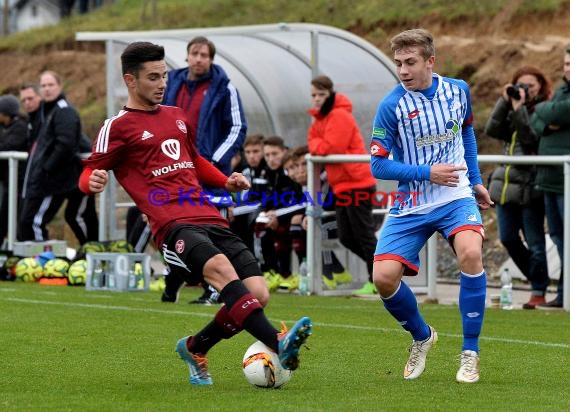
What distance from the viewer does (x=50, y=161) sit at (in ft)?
54.7

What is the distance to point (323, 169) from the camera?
1541cm

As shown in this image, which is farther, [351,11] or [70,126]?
[351,11]

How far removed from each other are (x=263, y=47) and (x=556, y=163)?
24.4 feet

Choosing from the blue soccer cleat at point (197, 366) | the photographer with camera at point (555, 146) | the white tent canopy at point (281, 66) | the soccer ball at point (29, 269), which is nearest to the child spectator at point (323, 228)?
the white tent canopy at point (281, 66)

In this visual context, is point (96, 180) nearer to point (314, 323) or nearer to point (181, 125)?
point (181, 125)

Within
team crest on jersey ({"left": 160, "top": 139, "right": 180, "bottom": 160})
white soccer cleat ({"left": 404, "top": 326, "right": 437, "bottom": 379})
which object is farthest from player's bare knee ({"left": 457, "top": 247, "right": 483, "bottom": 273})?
team crest on jersey ({"left": 160, "top": 139, "right": 180, "bottom": 160})

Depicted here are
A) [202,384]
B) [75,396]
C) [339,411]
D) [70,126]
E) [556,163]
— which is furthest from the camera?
[70,126]

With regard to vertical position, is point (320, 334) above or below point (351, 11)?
below

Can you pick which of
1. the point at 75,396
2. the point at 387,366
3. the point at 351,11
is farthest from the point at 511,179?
the point at 351,11

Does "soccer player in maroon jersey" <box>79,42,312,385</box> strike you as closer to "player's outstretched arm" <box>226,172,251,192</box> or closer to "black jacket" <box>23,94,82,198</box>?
"player's outstretched arm" <box>226,172,251,192</box>

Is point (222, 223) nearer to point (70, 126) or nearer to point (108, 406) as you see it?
point (108, 406)

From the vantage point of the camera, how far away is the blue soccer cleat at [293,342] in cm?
728

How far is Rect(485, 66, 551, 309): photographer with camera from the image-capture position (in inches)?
531

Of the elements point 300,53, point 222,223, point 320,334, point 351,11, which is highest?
point 351,11
